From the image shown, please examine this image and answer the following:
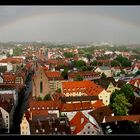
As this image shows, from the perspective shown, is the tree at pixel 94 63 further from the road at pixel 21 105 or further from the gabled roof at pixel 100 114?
the gabled roof at pixel 100 114

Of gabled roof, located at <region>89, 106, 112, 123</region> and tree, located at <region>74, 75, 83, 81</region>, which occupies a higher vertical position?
gabled roof, located at <region>89, 106, 112, 123</region>

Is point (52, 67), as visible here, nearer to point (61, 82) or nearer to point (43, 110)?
point (61, 82)

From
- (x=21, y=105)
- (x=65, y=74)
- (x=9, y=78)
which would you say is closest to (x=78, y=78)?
(x=65, y=74)

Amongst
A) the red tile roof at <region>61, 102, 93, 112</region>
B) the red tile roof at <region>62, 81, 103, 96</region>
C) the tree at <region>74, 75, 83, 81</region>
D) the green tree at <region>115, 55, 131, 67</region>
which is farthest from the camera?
the green tree at <region>115, 55, 131, 67</region>

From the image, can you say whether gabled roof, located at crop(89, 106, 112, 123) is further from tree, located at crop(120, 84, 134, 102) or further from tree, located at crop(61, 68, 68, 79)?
tree, located at crop(61, 68, 68, 79)

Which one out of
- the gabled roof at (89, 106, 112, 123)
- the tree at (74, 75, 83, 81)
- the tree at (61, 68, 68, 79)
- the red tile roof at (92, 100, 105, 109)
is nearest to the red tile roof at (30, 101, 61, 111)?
the red tile roof at (92, 100, 105, 109)
